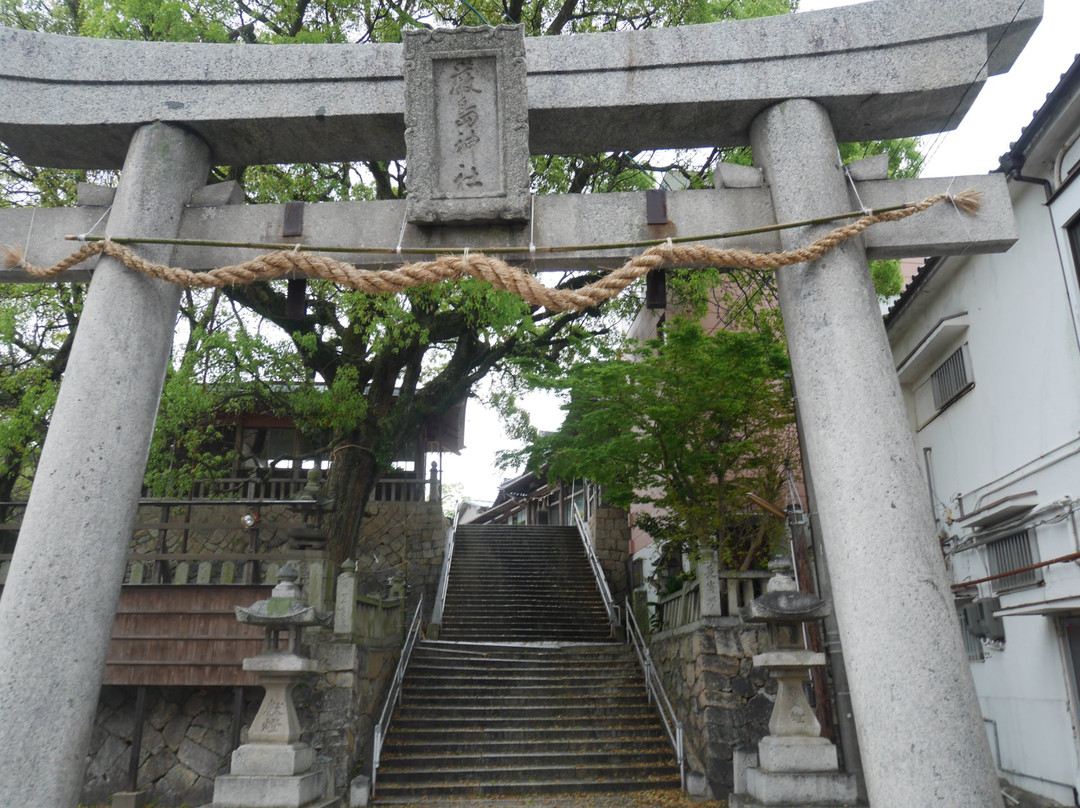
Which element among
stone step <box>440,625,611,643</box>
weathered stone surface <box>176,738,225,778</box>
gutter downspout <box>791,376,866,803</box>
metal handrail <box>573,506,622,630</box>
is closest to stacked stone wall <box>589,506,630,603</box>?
metal handrail <box>573,506,622,630</box>

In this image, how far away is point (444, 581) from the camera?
18.6 meters

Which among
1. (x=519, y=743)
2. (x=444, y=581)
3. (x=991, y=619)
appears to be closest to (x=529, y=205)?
(x=991, y=619)

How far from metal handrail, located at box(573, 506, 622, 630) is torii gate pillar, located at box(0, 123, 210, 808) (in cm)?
1388

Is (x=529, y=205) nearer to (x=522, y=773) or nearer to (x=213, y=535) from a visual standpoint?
(x=522, y=773)

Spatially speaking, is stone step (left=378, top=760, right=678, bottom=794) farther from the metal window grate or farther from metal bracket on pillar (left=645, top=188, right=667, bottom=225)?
metal bracket on pillar (left=645, top=188, right=667, bottom=225)

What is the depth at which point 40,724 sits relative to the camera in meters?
4.15

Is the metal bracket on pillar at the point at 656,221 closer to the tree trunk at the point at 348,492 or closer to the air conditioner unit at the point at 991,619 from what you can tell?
the air conditioner unit at the point at 991,619

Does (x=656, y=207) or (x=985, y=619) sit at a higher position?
(x=656, y=207)

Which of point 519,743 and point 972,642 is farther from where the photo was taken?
point 519,743

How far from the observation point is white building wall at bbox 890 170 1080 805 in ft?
25.7

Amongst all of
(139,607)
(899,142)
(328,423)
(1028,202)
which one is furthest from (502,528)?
(1028,202)

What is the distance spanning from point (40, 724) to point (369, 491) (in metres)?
9.22

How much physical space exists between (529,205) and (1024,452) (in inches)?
273

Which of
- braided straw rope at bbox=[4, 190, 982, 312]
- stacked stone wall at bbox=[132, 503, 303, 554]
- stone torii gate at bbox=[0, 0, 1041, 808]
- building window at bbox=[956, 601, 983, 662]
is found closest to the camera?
stone torii gate at bbox=[0, 0, 1041, 808]
